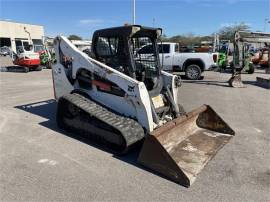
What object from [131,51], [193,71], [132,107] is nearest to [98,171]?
[132,107]

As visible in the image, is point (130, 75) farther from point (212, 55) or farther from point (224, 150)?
point (212, 55)

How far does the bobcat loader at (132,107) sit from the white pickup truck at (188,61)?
33.2 feet

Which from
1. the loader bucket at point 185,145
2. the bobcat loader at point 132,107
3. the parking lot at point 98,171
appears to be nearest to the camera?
the parking lot at point 98,171

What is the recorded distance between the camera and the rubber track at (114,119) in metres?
5.23

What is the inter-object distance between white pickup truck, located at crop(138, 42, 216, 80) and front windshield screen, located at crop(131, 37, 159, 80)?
994 centimetres

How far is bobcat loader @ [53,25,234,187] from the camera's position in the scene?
5145mm

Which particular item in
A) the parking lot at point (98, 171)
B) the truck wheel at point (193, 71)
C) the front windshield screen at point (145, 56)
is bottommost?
the parking lot at point (98, 171)

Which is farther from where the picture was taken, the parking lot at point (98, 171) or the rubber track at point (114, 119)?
the rubber track at point (114, 119)

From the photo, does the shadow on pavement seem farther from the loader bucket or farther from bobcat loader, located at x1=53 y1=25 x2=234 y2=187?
the loader bucket

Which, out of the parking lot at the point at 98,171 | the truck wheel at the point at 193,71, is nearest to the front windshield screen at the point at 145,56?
the parking lot at the point at 98,171

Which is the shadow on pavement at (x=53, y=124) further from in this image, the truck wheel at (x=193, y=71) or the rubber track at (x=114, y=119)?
the truck wheel at (x=193, y=71)

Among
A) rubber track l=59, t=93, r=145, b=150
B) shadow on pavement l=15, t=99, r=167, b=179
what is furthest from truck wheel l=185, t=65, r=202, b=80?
rubber track l=59, t=93, r=145, b=150

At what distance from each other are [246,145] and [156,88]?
2.12m

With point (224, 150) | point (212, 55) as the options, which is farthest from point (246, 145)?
point (212, 55)
